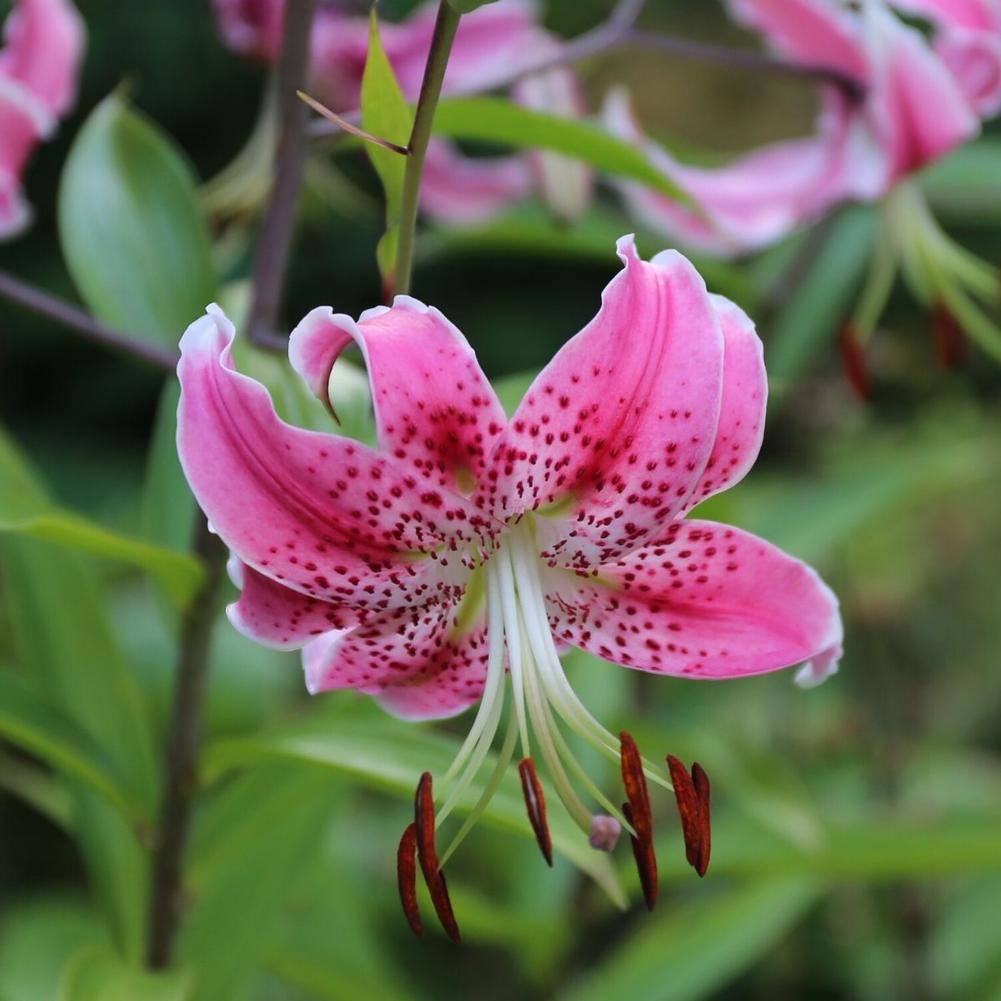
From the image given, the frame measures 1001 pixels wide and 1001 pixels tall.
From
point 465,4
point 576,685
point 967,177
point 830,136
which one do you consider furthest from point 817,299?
point 465,4

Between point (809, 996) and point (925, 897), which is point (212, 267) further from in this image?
point (809, 996)

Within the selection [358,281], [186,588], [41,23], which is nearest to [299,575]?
[186,588]

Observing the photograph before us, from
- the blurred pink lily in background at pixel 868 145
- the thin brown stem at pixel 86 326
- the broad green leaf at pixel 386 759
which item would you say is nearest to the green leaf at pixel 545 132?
the blurred pink lily in background at pixel 868 145

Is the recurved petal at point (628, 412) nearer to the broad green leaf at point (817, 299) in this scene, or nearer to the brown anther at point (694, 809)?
the brown anther at point (694, 809)

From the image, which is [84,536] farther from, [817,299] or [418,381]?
[817,299]

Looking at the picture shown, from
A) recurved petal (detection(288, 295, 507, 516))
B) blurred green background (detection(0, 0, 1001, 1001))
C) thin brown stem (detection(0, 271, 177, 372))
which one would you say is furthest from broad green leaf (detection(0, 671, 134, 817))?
recurved petal (detection(288, 295, 507, 516))
